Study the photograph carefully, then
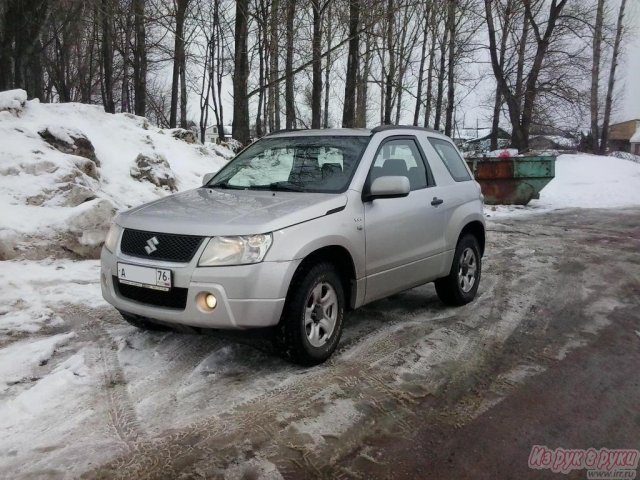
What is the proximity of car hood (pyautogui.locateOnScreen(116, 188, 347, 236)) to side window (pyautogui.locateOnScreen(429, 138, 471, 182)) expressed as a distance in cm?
185

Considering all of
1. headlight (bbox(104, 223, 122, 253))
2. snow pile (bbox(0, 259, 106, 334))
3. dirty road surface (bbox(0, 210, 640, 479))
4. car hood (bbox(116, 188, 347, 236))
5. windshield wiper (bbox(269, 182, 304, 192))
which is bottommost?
dirty road surface (bbox(0, 210, 640, 479))

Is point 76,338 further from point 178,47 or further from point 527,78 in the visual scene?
point 527,78

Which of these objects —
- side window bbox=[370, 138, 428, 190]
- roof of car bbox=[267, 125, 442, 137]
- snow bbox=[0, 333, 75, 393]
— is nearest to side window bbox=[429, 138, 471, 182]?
roof of car bbox=[267, 125, 442, 137]

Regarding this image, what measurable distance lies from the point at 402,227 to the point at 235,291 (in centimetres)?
173

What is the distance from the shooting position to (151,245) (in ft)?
12.2

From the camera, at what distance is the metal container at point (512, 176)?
49.2 feet

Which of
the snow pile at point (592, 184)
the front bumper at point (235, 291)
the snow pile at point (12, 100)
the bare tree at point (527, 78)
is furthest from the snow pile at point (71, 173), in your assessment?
the bare tree at point (527, 78)

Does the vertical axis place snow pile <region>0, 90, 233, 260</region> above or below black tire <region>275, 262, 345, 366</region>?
above

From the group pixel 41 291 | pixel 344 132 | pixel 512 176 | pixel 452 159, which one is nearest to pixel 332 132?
pixel 344 132

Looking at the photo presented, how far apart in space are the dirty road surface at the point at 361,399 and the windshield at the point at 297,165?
1.31 meters

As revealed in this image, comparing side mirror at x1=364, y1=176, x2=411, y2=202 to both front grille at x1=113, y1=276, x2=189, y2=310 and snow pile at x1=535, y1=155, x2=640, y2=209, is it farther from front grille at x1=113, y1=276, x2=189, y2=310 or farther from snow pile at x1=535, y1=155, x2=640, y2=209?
snow pile at x1=535, y1=155, x2=640, y2=209

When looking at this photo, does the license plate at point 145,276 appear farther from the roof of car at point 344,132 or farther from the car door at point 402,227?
the roof of car at point 344,132

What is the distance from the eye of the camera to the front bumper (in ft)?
11.3

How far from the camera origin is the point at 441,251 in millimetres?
5141
